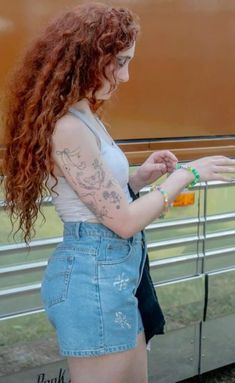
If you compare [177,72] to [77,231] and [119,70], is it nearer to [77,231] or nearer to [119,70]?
[119,70]

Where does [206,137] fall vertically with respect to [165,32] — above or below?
below

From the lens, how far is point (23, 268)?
7.96 feet

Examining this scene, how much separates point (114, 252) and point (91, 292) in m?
0.13

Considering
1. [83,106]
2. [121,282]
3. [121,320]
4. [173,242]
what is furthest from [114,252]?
[173,242]

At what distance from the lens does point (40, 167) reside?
1566mm

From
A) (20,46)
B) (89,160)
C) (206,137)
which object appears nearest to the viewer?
(89,160)

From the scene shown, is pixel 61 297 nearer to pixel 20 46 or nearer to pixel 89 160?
pixel 89 160

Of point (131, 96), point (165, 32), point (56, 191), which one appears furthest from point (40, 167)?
point (165, 32)

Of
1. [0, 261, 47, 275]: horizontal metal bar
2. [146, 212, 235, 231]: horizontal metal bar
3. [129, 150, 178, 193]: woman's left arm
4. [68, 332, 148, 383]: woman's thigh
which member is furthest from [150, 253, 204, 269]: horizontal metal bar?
[68, 332, 148, 383]: woman's thigh

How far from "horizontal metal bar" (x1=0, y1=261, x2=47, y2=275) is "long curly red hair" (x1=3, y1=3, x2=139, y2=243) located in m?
0.83

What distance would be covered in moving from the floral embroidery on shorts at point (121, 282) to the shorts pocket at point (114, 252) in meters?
0.04

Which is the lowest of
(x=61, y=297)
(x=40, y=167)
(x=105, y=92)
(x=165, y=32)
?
(x=61, y=297)

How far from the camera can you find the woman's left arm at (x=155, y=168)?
1900 millimetres

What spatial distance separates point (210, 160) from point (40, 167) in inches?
19.8
